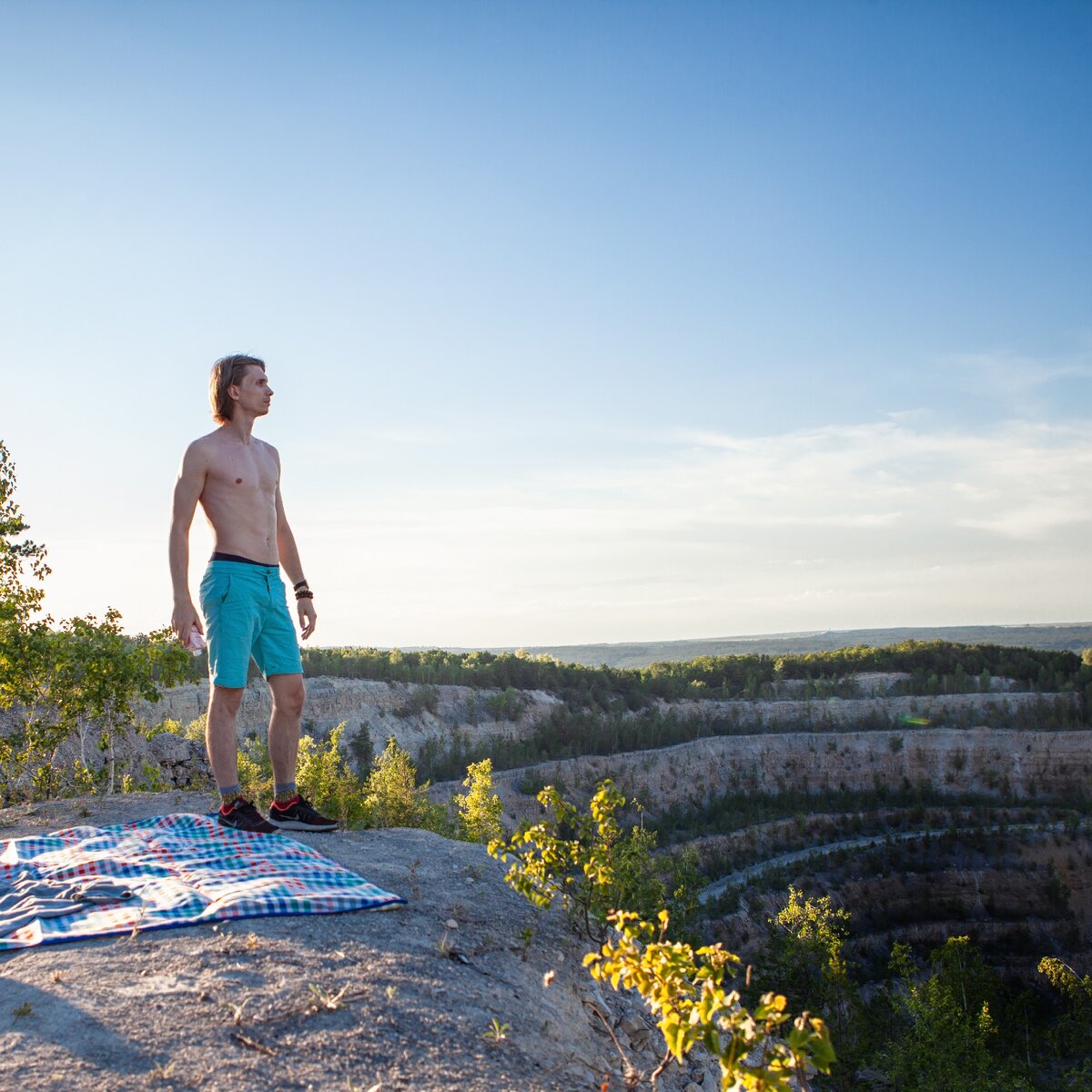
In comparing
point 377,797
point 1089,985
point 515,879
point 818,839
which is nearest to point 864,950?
point 818,839

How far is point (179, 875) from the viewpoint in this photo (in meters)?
4.24

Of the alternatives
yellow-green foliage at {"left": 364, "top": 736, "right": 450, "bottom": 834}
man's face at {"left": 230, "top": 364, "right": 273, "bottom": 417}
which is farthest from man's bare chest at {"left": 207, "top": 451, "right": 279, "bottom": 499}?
yellow-green foliage at {"left": 364, "top": 736, "right": 450, "bottom": 834}

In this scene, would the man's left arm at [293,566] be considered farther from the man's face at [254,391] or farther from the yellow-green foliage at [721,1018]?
the yellow-green foliage at [721,1018]

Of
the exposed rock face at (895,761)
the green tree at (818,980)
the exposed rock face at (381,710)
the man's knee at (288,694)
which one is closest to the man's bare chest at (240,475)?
the man's knee at (288,694)

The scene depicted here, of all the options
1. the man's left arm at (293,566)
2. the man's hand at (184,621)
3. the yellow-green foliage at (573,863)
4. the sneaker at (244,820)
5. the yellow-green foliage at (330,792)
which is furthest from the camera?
the yellow-green foliage at (330,792)

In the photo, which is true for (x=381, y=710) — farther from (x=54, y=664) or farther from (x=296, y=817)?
(x=296, y=817)

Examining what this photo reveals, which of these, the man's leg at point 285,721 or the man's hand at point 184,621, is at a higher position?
the man's hand at point 184,621

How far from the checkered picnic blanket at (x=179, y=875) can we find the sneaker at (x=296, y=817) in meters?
0.30

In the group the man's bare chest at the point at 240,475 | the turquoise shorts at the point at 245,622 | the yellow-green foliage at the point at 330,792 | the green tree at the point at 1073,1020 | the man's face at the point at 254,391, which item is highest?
the man's face at the point at 254,391

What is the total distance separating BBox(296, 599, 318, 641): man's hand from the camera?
584 cm

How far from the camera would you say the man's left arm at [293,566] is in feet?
19.1

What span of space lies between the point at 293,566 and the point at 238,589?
835mm

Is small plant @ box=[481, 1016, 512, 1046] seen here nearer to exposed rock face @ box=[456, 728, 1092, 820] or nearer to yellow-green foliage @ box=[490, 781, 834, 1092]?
yellow-green foliage @ box=[490, 781, 834, 1092]

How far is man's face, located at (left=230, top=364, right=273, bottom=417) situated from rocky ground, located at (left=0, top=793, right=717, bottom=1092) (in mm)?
2872
